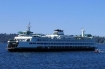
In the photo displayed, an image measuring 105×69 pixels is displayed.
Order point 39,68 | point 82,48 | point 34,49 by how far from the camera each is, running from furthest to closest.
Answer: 1. point 82,48
2. point 34,49
3. point 39,68

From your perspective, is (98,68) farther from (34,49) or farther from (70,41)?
(70,41)

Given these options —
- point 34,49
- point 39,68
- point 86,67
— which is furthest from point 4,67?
point 34,49

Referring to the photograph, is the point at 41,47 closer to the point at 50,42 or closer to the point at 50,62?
the point at 50,42

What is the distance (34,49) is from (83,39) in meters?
23.7

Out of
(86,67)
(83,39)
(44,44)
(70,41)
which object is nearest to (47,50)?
(44,44)

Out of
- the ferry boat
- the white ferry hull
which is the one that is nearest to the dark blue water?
the white ferry hull

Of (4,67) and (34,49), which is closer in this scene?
(4,67)

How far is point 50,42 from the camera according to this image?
112 meters

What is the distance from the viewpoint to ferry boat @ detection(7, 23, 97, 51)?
104 metres

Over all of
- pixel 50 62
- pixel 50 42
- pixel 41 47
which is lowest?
pixel 50 62

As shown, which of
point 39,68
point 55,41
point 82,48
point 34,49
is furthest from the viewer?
point 82,48

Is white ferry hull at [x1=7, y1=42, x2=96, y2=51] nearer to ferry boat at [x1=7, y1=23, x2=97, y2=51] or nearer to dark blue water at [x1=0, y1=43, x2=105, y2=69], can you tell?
ferry boat at [x1=7, y1=23, x2=97, y2=51]

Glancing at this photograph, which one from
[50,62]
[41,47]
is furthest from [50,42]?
[50,62]

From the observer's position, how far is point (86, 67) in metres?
59.4
